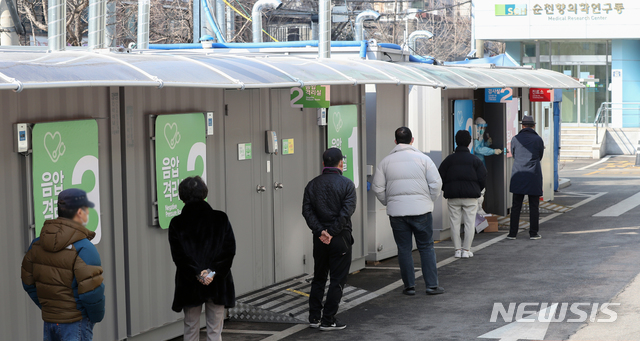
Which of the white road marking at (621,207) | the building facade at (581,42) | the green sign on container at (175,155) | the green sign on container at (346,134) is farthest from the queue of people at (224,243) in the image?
the building facade at (581,42)

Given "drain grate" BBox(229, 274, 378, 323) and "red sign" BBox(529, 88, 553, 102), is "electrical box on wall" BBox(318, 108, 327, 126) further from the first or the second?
"red sign" BBox(529, 88, 553, 102)

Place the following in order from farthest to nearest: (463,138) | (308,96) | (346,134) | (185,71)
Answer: (463,138) → (346,134) → (308,96) → (185,71)

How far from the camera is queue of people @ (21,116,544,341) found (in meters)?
4.79

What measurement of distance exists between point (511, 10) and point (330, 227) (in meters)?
33.2

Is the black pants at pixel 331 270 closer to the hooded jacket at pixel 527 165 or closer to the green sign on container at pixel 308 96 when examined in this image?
the green sign on container at pixel 308 96

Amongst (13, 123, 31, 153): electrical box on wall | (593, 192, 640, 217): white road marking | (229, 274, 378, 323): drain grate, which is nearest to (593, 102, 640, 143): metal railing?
(593, 192, 640, 217): white road marking

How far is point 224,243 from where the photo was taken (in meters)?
5.94

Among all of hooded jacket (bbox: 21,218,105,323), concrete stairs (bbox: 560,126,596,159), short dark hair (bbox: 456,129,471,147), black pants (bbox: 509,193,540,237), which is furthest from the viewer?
concrete stairs (bbox: 560,126,596,159)

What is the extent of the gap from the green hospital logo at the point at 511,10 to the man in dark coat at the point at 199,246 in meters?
34.7

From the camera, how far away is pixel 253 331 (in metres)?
7.71

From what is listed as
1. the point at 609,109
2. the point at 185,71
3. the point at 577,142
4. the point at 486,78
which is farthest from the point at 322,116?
the point at 609,109

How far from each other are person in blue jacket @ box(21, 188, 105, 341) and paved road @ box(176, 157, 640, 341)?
2.79m

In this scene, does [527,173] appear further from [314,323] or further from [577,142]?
[577,142]

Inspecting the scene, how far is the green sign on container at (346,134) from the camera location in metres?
9.95
